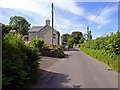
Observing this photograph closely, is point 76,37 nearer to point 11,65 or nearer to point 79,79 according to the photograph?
point 79,79

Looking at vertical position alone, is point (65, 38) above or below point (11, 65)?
above

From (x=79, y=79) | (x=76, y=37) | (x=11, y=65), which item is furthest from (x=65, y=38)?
(x=11, y=65)

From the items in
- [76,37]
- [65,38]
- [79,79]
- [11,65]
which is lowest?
[79,79]

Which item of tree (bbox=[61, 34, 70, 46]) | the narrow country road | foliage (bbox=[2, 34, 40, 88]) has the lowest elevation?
the narrow country road

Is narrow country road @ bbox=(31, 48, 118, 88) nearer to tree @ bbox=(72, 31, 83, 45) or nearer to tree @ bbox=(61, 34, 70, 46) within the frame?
tree @ bbox=(61, 34, 70, 46)

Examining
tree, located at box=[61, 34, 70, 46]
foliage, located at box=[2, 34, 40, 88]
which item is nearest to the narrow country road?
foliage, located at box=[2, 34, 40, 88]

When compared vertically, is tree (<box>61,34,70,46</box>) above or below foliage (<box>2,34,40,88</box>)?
above

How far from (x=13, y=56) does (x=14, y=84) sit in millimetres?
1012

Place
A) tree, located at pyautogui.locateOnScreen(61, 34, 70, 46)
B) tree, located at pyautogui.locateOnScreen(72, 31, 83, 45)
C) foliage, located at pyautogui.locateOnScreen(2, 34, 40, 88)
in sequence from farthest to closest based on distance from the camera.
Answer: tree, located at pyautogui.locateOnScreen(72, 31, 83, 45) < tree, located at pyautogui.locateOnScreen(61, 34, 70, 46) < foliage, located at pyautogui.locateOnScreen(2, 34, 40, 88)

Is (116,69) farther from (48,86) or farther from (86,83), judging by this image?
(48,86)

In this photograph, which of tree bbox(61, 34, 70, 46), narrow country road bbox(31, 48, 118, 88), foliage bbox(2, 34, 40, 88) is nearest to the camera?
foliage bbox(2, 34, 40, 88)

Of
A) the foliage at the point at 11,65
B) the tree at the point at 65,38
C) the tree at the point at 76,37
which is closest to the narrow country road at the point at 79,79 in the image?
the foliage at the point at 11,65

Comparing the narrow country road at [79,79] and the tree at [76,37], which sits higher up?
the tree at [76,37]

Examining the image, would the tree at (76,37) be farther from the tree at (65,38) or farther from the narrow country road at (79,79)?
the narrow country road at (79,79)
